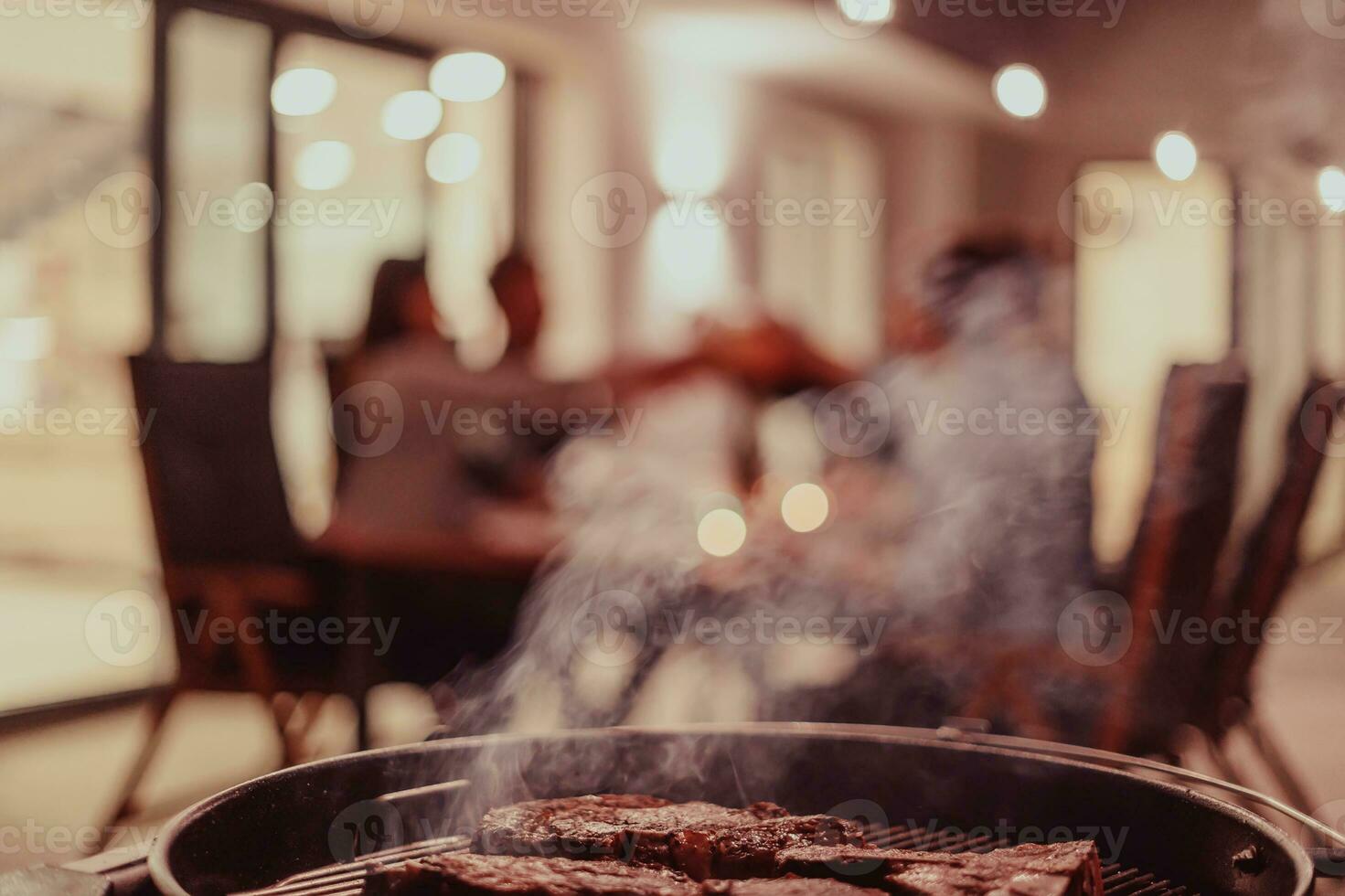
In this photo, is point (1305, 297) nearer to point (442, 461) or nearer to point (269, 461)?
point (442, 461)

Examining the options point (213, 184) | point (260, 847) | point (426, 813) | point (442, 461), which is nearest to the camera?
point (260, 847)

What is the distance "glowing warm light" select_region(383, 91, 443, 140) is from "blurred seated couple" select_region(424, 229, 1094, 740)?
4.02m

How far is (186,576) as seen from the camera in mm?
3355

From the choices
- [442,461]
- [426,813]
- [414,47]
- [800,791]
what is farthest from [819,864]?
[414,47]

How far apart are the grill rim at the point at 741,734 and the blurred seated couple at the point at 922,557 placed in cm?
89

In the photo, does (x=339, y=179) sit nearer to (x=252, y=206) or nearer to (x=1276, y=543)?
(x=252, y=206)

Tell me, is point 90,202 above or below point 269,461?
above

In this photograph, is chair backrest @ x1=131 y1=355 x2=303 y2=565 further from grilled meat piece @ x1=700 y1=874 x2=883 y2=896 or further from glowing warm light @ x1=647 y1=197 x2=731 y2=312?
glowing warm light @ x1=647 y1=197 x2=731 y2=312

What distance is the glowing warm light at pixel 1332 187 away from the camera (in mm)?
7207

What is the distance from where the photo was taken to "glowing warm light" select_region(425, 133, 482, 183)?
756 centimetres

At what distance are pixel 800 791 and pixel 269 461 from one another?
2.37 metres

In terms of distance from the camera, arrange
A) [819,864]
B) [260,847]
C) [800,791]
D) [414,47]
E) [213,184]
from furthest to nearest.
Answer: [414,47] → [213,184] → [800,791] → [260,847] → [819,864]

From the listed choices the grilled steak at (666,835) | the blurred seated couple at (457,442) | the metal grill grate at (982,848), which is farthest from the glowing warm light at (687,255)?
the grilled steak at (666,835)

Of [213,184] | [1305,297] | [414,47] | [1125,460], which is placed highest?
[414,47]
